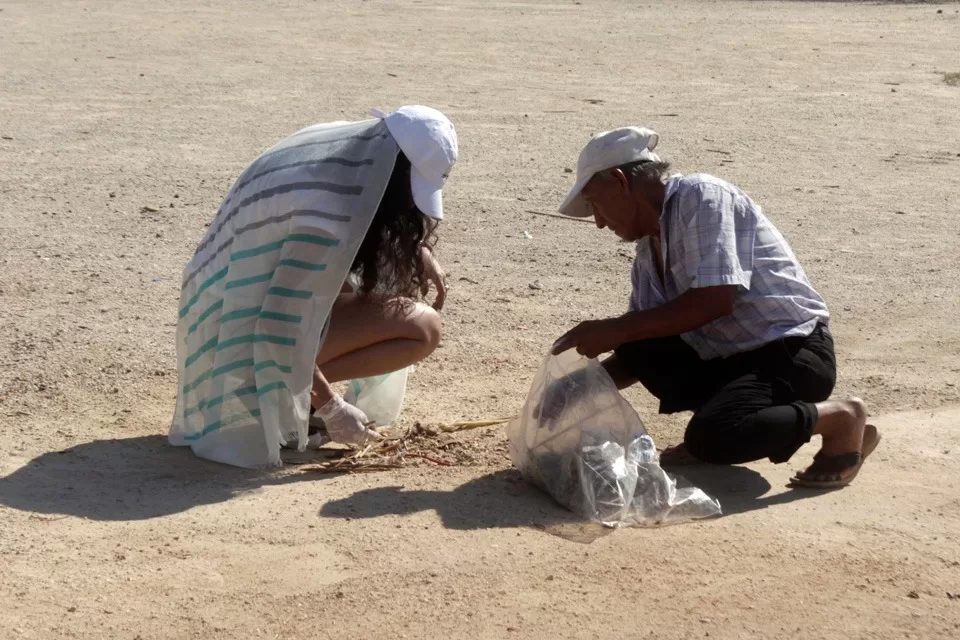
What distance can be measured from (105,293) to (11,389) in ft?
3.80

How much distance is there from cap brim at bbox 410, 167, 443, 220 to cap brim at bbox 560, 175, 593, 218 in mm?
392

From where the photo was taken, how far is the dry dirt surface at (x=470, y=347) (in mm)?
3068

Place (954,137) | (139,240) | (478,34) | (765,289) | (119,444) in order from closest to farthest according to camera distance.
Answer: (765,289), (119,444), (139,240), (954,137), (478,34)

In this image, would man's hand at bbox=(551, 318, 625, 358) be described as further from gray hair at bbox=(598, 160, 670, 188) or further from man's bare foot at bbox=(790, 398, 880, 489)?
man's bare foot at bbox=(790, 398, 880, 489)

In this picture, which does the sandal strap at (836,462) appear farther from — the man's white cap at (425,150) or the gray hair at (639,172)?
the man's white cap at (425,150)

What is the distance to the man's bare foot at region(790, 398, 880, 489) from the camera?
3.76 m

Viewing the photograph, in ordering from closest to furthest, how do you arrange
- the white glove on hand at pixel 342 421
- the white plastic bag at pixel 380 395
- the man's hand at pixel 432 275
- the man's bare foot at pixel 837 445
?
the man's bare foot at pixel 837 445
the white glove on hand at pixel 342 421
the man's hand at pixel 432 275
the white plastic bag at pixel 380 395

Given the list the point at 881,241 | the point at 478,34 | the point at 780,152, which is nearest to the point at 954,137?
the point at 780,152

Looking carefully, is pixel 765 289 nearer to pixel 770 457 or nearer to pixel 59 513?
pixel 770 457

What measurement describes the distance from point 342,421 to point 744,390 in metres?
1.20

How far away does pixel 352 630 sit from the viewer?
9.52 feet

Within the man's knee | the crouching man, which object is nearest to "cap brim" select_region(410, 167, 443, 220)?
the crouching man

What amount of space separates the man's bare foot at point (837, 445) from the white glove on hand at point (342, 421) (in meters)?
1.33

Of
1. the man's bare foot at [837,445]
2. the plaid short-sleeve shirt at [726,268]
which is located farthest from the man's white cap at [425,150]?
the man's bare foot at [837,445]
